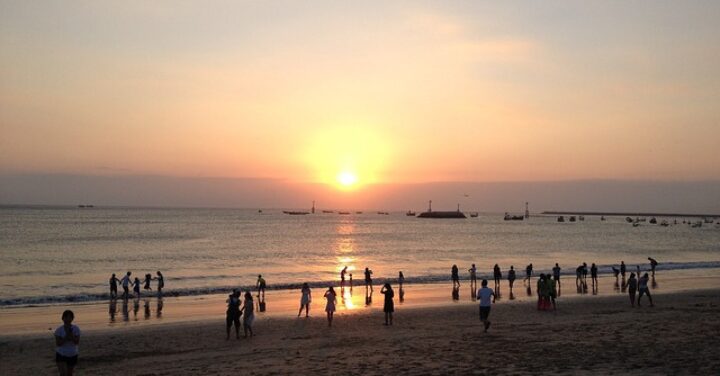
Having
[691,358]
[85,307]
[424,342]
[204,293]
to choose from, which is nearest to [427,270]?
[204,293]

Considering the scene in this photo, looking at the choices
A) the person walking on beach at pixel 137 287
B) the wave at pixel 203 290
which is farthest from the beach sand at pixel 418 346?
the wave at pixel 203 290

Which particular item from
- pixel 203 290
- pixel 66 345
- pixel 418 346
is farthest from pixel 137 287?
pixel 66 345

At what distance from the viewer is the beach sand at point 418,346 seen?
518 inches

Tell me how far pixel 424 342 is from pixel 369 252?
187ft

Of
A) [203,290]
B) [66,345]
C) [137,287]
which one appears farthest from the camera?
[203,290]

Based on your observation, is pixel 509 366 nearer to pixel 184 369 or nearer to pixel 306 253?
pixel 184 369

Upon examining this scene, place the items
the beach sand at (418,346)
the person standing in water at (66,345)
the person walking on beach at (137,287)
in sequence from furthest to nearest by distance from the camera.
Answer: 1. the person walking on beach at (137,287)
2. the beach sand at (418,346)
3. the person standing in water at (66,345)

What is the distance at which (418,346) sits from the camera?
1577 centimetres

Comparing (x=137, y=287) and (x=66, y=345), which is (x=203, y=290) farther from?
(x=66, y=345)

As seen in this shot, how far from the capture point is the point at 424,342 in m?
16.4

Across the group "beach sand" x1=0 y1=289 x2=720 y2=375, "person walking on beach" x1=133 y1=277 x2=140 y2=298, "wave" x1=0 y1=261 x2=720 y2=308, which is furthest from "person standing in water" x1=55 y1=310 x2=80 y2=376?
"wave" x1=0 y1=261 x2=720 y2=308

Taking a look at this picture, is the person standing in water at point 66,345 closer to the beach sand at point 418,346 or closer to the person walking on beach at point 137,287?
the beach sand at point 418,346

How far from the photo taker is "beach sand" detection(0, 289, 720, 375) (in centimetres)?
1315

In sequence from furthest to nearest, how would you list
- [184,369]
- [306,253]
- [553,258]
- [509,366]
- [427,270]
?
[306,253]
[553,258]
[427,270]
[184,369]
[509,366]
